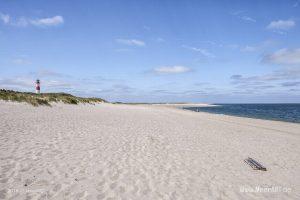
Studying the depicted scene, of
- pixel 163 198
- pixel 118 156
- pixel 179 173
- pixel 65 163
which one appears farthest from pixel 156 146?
pixel 163 198

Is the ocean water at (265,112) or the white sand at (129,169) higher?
the ocean water at (265,112)

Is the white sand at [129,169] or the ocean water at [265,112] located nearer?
the white sand at [129,169]

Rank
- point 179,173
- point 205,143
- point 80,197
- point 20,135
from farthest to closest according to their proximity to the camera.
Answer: point 205,143 → point 20,135 → point 179,173 → point 80,197

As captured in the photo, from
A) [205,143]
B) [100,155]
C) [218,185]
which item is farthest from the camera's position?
[205,143]

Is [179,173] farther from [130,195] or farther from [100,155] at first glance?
[100,155]

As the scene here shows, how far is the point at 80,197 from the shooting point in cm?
540

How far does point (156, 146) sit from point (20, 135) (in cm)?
542

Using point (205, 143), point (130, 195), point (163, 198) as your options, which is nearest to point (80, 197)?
point (130, 195)

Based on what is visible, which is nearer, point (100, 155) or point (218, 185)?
point (218, 185)

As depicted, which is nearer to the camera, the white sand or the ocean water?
the white sand

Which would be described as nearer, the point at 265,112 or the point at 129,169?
the point at 129,169

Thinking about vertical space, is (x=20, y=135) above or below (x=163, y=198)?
above

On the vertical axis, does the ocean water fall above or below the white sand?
above

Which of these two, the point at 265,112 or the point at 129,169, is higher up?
the point at 265,112
